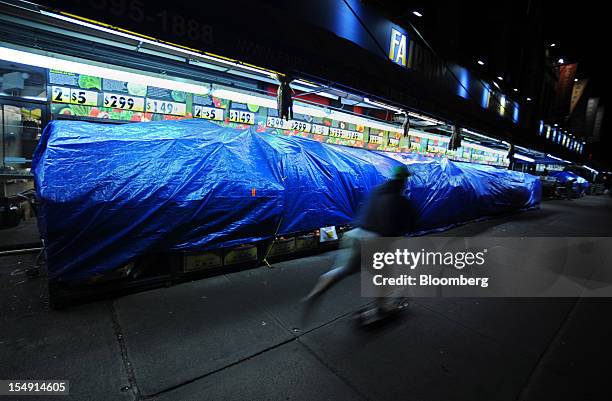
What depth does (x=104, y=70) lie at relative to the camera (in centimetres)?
478

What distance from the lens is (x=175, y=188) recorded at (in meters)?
3.83

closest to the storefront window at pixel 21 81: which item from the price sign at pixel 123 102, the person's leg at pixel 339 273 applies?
the price sign at pixel 123 102

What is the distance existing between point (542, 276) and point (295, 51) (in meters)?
6.27

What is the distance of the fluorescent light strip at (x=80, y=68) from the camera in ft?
13.6

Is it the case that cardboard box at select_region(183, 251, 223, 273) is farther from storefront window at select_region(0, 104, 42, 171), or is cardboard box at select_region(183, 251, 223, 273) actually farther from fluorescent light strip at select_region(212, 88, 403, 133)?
storefront window at select_region(0, 104, 42, 171)

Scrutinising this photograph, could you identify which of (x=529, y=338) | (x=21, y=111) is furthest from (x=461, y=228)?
(x=21, y=111)

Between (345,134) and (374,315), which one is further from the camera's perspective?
(345,134)

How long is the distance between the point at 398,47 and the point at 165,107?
333 inches

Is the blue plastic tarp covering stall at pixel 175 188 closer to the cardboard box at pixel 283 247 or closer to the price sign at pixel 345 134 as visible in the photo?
the cardboard box at pixel 283 247

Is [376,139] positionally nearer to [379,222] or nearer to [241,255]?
[241,255]

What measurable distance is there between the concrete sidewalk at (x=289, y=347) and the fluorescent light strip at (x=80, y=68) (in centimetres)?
334

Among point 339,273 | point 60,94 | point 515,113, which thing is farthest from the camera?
point 515,113

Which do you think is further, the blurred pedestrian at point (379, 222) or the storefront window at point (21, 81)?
the storefront window at point (21, 81)

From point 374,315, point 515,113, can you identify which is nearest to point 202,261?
point 374,315
